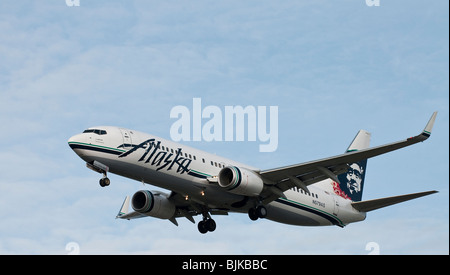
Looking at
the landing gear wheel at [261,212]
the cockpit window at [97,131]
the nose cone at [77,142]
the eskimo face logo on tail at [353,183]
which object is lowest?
the landing gear wheel at [261,212]

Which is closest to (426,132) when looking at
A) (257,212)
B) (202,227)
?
(257,212)

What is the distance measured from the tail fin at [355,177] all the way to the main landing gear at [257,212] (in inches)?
397

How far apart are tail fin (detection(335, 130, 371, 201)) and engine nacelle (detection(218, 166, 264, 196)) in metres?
12.4

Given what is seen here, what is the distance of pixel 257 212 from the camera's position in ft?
165

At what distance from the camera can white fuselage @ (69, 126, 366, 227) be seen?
45375mm

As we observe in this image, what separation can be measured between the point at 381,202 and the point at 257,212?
944cm

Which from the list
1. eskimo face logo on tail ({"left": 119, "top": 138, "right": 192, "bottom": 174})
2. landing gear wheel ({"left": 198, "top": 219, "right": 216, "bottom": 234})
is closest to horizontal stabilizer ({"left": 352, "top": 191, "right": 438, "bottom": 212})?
landing gear wheel ({"left": 198, "top": 219, "right": 216, "bottom": 234})

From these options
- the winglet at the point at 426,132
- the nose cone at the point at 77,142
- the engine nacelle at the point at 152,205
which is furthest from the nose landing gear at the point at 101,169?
the winglet at the point at 426,132

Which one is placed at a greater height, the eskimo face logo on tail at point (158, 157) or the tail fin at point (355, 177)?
the tail fin at point (355, 177)

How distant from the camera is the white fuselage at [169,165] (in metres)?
45.4

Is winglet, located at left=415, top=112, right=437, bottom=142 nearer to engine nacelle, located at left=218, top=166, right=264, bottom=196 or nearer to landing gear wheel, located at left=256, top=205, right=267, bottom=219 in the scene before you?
engine nacelle, located at left=218, top=166, right=264, bottom=196

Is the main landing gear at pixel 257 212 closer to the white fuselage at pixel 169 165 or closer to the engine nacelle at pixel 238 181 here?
the white fuselage at pixel 169 165

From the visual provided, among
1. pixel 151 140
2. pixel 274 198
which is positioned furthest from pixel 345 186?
pixel 151 140
